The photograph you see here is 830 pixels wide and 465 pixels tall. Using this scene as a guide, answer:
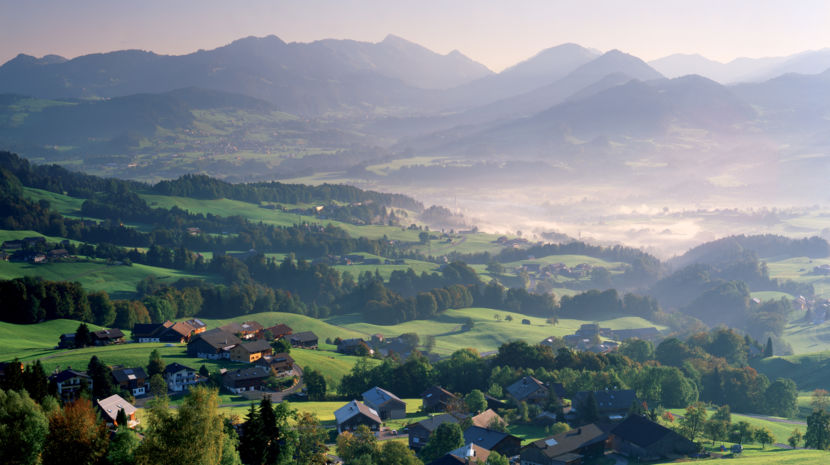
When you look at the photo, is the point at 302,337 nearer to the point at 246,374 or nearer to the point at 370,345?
the point at 370,345

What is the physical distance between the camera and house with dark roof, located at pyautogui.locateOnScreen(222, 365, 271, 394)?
6147 centimetres

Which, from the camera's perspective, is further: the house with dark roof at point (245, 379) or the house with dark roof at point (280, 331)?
→ the house with dark roof at point (280, 331)

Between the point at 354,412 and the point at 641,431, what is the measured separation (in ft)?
63.8

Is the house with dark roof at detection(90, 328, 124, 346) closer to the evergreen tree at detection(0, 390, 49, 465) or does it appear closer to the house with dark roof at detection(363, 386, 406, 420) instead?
the house with dark roof at detection(363, 386, 406, 420)

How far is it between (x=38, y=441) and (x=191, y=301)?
7145 centimetres

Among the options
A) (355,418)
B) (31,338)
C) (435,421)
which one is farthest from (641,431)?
(31,338)

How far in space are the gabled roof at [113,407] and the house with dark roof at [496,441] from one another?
21.5m

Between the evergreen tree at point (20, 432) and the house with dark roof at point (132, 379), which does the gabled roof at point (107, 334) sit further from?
the evergreen tree at point (20, 432)

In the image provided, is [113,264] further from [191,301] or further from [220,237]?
[220,237]

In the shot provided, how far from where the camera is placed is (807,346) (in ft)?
371

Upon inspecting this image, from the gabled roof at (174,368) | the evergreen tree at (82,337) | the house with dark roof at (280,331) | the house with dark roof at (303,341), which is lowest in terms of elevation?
the house with dark roof at (303,341)

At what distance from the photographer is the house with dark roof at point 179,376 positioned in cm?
6019

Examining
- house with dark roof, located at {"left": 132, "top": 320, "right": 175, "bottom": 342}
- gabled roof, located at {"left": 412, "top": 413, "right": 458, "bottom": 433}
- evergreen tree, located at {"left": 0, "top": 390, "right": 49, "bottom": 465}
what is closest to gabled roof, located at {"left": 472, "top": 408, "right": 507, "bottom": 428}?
gabled roof, located at {"left": 412, "top": 413, "right": 458, "bottom": 433}

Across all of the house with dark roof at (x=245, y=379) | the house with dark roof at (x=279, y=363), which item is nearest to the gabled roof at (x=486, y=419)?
the house with dark roof at (x=245, y=379)
